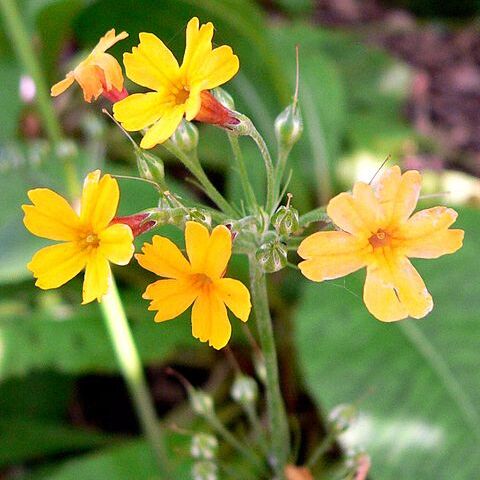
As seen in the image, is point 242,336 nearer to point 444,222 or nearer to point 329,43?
point 444,222

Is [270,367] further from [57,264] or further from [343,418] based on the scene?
[57,264]

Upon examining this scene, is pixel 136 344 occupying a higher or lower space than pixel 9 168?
lower

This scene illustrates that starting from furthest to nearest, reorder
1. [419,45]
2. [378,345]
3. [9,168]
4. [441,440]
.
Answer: [419,45] < [9,168] < [378,345] < [441,440]

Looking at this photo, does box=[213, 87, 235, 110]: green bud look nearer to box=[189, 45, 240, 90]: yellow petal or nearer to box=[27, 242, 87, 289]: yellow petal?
box=[189, 45, 240, 90]: yellow petal

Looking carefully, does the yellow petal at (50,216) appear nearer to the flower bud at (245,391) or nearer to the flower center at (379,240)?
the flower center at (379,240)

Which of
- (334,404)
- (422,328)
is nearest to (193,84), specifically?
(334,404)

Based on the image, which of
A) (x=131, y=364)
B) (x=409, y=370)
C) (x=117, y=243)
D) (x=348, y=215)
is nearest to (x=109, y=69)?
(x=117, y=243)

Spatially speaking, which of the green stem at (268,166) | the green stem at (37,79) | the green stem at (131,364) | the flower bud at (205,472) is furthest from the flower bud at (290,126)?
the green stem at (37,79)
